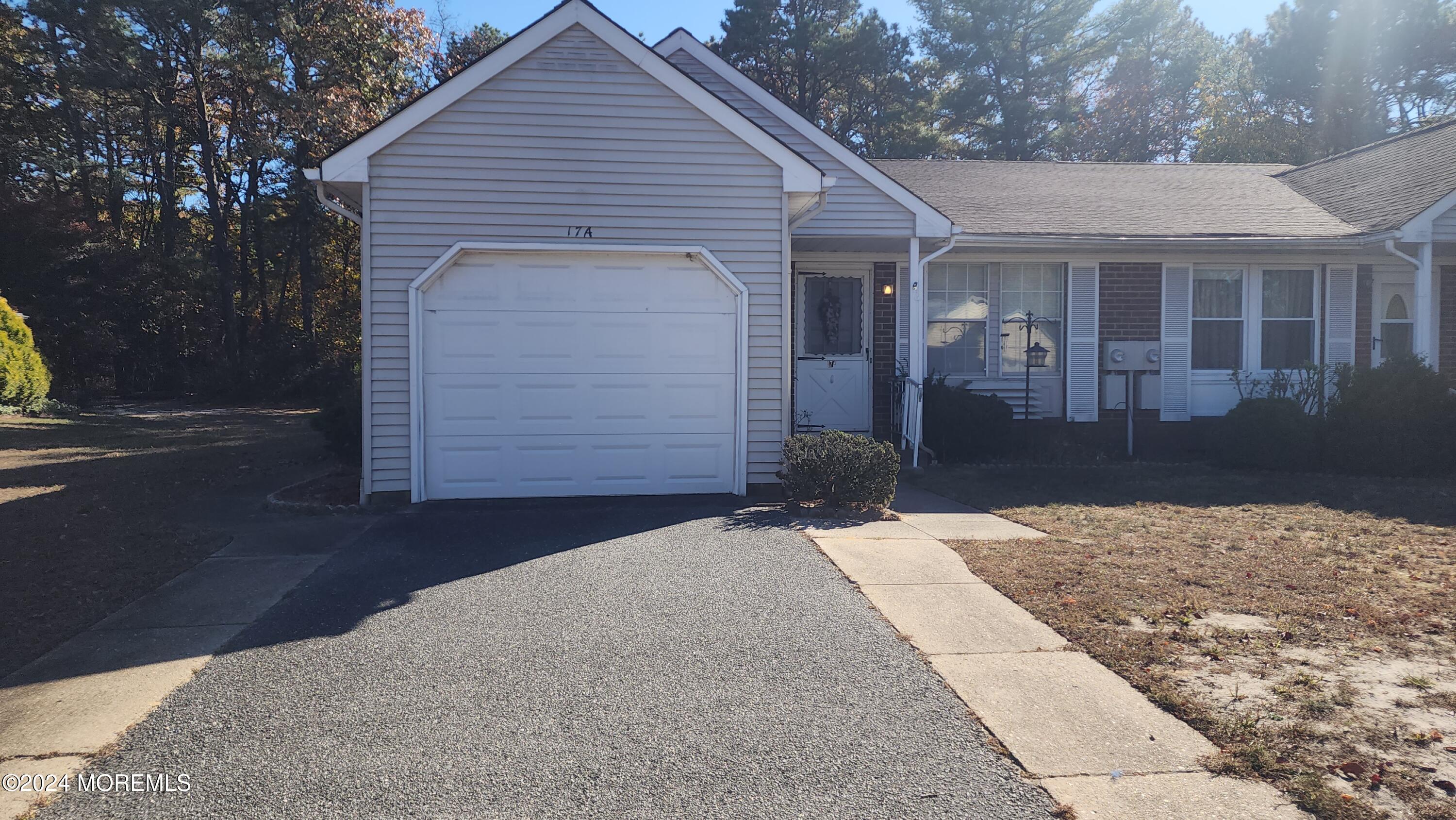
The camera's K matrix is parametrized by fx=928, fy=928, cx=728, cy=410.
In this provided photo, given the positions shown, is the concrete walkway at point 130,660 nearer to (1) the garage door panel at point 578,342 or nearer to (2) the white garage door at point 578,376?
(2) the white garage door at point 578,376

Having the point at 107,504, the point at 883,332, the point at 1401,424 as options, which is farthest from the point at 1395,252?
the point at 107,504

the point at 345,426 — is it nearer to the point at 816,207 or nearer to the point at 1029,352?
the point at 816,207

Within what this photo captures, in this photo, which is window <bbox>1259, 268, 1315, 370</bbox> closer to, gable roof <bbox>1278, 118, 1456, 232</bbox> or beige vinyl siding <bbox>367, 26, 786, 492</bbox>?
gable roof <bbox>1278, 118, 1456, 232</bbox>

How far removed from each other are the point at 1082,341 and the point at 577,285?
289 inches

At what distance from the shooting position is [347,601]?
5641mm

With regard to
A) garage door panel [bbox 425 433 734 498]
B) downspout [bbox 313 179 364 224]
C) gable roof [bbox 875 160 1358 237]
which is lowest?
garage door panel [bbox 425 433 734 498]

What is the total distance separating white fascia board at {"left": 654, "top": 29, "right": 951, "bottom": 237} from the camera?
10633 millimetres

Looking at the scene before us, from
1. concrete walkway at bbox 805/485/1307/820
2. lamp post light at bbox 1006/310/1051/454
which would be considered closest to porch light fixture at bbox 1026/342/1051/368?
lamp post light at bbox 1006/310/1051/454

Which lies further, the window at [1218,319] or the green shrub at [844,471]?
the window at [1218,319]

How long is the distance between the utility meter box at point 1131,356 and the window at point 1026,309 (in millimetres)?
623

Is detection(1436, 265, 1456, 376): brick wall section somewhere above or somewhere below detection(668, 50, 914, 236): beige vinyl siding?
below

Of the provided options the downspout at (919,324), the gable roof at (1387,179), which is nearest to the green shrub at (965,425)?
the downspout at (919,324)

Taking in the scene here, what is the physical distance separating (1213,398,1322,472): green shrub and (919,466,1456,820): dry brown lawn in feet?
2.98

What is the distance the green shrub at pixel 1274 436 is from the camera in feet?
35.4
